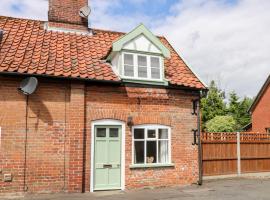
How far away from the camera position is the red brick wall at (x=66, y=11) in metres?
14.7

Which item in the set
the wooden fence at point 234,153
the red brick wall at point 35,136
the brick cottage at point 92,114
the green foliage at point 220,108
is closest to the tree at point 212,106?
the green foliage at point 220,108

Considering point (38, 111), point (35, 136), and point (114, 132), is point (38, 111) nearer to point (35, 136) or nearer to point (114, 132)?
point (35, 136)

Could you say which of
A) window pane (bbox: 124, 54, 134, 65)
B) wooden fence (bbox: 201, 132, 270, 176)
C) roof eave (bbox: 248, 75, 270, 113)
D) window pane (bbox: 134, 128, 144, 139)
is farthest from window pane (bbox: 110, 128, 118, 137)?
roof eave (bbox: 248, 75, 270, 113)

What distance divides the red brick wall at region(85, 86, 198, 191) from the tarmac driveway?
55 cm

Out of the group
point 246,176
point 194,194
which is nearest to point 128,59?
point 194,194

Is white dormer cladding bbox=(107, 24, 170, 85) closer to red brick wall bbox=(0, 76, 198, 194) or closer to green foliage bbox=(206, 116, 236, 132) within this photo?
red brick wall bbox=(0, 76, 198, 194)

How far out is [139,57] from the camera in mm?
12914

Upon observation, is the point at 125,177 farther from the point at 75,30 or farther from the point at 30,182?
the point at 75,30

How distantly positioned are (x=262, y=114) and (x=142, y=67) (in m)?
18.1

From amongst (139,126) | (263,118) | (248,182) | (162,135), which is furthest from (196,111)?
(263,118)

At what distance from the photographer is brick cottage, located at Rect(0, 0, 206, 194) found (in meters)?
11.0

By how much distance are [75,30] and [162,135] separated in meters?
6.21

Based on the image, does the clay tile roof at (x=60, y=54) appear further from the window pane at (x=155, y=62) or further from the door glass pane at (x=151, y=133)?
the door glass pane at (x=151, y=133)

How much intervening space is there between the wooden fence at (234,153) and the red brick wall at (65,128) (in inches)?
97.6
